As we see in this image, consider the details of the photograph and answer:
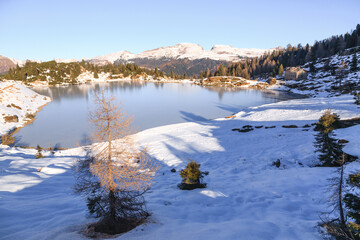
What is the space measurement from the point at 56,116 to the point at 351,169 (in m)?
47.9

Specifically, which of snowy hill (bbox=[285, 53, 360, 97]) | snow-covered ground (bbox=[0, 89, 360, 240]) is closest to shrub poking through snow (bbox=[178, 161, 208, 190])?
snow-covered ground (bbox=[0, 89, 360, 240])

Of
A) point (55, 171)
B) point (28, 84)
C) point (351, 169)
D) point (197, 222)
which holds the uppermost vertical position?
point (28, 84)

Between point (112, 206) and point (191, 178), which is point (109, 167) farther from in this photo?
point (191, 178)

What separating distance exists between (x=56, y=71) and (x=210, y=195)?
174 m

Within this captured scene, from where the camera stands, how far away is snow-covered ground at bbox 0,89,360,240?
586cm

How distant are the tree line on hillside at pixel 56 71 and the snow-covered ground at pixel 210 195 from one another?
136 meters

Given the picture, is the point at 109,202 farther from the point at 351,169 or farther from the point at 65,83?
the point at 65,83

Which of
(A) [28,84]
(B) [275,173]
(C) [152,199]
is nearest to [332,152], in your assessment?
(B) [275,173]

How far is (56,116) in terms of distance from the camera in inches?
1502

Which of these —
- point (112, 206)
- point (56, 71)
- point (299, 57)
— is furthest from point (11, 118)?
point (299, 57)

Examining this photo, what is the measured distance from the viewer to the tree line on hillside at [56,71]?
121m

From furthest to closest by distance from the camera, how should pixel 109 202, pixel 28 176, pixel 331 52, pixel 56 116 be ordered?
pixel 331 52 → pixel 56 116 → pixel 28 176 → pixel 109 202

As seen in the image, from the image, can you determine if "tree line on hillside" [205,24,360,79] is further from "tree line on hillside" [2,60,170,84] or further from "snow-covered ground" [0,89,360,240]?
"snow-covered ground" [0,89,360,240]

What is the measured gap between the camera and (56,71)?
140m
